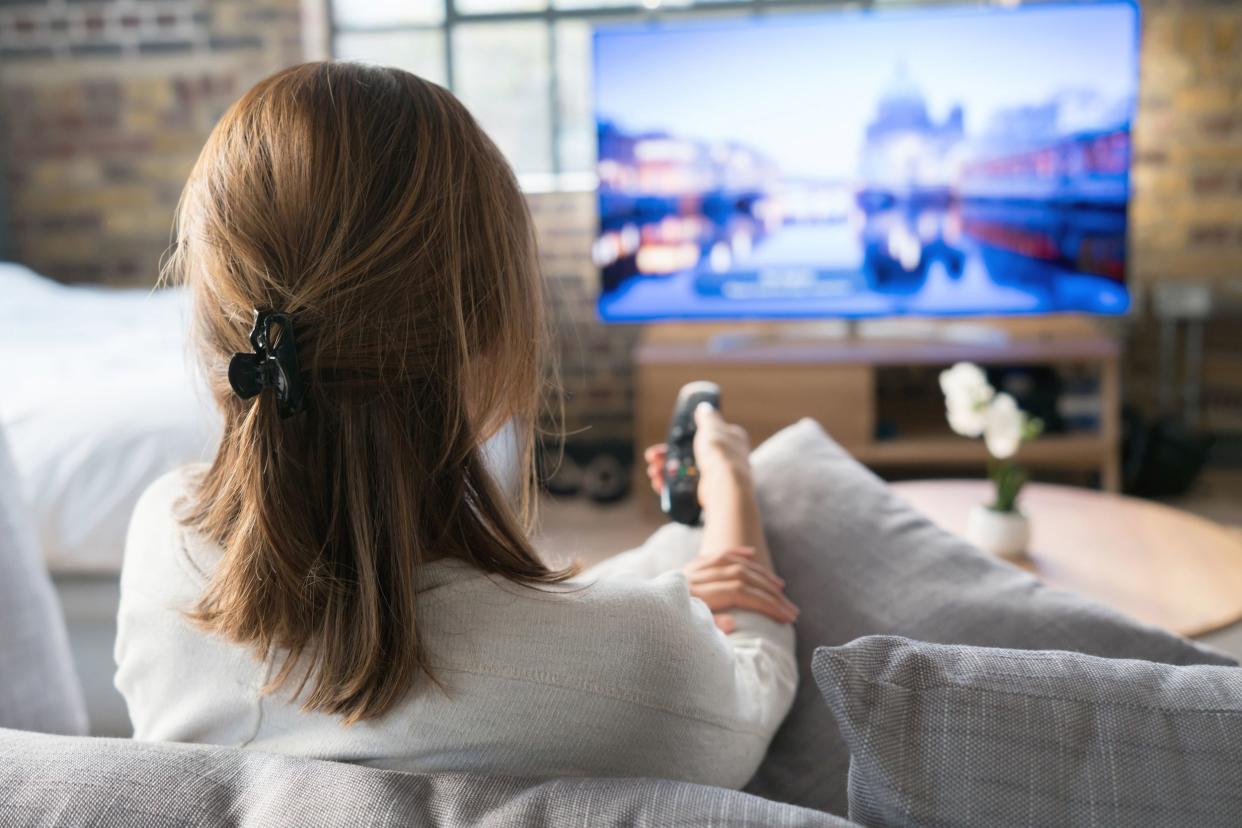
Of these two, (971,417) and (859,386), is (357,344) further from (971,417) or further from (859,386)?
(859,386)

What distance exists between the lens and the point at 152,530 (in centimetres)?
89

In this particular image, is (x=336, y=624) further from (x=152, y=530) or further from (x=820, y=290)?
(x=820, y=290)

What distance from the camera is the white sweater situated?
733 millimetres

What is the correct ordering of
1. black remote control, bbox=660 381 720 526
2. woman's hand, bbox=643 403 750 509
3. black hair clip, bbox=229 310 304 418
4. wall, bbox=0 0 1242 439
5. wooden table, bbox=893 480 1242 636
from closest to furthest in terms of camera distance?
black hair clip, bbox=229 310 304 418 → woman's hand, bbox=643 403 750 509 → black remote control, bbox=660 381 720 526 → wooden table, bbox=893 480 1242 636 → wall, bbox=0 0 1242 439

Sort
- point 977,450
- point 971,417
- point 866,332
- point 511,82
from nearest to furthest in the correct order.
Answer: point 971,417 → point 977,450 → point 866,332 → point 511,82

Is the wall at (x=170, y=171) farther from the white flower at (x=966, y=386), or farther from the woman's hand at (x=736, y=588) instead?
the woman's hand at (x=736, y=588)

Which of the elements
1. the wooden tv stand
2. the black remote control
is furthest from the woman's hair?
the wooden tv stand

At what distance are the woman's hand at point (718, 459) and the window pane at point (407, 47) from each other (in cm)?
319

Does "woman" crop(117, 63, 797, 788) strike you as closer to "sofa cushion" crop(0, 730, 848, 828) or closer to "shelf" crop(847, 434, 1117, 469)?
"sofa cushion" crop(0, 730, 848, 828)

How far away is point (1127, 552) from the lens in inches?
77.2

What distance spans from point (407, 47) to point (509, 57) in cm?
37

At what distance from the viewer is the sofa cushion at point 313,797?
0.61 m

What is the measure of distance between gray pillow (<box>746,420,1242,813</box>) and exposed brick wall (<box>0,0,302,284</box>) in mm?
3465

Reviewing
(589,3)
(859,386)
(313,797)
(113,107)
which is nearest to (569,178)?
(589,3)
